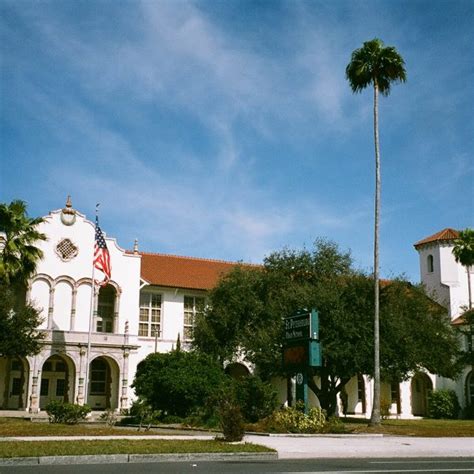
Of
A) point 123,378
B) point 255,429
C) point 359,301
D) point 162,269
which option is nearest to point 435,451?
point 255,429

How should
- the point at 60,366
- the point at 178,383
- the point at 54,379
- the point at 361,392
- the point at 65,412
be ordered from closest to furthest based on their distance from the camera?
the point at 65,412 < the point at 178,383 < the point at 54,379 < the point at 60,366 < the point at 361,392

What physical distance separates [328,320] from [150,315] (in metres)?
17.2

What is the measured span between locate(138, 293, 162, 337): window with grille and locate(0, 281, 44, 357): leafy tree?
41.4ft

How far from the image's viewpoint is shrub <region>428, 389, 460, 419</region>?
49.2m

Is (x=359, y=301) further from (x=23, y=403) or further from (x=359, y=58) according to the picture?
(x=23, y=403)

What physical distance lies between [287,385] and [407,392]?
11643 millimetres

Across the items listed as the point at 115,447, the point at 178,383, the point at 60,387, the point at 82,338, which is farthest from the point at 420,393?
the point at 115,447

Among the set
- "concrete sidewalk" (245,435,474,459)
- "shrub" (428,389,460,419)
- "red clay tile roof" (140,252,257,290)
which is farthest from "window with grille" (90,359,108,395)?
"concrete sidewalk" (245,435,474,459)

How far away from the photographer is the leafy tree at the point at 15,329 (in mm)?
31844

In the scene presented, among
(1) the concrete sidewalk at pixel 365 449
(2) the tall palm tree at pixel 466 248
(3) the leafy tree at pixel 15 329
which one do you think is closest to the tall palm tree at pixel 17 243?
(3) the leafy tree at pixel 15 329

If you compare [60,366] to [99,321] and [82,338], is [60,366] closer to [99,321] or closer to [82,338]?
[99,321]

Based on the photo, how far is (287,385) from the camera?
1825 inches

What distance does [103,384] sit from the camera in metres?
44.6

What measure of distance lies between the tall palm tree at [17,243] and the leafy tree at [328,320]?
11467 mm
